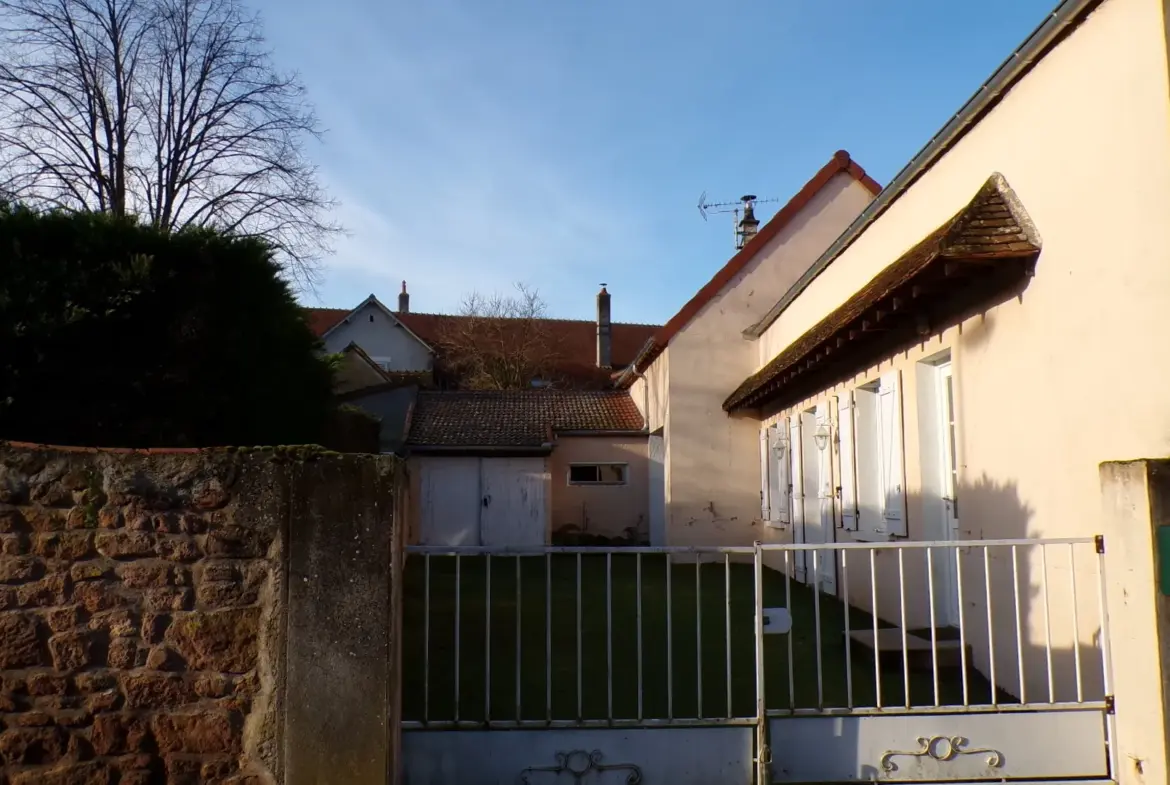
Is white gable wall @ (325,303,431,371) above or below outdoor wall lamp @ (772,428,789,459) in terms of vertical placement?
above

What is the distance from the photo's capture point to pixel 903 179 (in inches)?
367

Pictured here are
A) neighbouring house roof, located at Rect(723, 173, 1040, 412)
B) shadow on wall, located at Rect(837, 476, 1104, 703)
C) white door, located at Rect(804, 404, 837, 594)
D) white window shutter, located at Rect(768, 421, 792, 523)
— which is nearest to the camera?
shadow on wall, located at Rect(837, 476, 1104, 703)

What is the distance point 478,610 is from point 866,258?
600cm

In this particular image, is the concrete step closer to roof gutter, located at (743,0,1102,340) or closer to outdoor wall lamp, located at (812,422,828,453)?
roof gutter, located at (743,0,1102,340)

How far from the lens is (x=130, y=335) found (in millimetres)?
6418

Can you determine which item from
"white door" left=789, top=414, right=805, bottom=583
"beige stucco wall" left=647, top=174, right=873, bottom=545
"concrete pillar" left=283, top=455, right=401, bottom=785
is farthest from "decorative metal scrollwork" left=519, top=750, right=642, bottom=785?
"beige stucco wall" left=647, top=174, right=873, bottom=545

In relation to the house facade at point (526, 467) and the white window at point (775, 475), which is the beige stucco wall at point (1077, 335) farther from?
the house facade at point (526, 467)

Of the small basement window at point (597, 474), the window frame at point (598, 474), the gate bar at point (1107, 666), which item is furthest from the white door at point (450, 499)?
the gate bar at point (1107, 666)

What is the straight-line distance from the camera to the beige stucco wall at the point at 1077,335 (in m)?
4.88

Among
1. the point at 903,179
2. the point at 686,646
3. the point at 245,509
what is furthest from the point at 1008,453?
the point at 245,509

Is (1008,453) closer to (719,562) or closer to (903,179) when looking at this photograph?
(903,179)

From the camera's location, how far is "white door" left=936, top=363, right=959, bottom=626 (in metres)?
7.68

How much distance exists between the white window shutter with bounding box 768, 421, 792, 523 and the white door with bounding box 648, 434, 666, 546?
2.78 metres

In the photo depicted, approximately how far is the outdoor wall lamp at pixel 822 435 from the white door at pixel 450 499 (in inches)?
371
